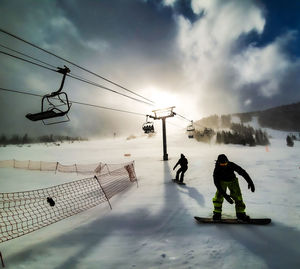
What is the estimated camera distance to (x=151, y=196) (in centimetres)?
805

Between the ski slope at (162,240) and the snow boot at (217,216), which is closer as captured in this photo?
the ski slope at (162,240)

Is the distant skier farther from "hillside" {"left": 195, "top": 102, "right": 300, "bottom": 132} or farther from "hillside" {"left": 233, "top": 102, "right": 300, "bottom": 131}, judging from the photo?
"hillside" {"left": 233, "top": 102, "right": 300, "bottom": 131}

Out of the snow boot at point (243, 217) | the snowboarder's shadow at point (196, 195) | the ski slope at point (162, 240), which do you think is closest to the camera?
the ski slope at point (162, 240)

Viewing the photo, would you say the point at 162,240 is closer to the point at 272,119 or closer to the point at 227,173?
the point at 227,173

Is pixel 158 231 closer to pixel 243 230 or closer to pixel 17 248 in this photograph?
pixel 243 230

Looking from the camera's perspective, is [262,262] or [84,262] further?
[84,262]

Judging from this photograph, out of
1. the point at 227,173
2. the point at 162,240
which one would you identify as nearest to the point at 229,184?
the point at 227,173

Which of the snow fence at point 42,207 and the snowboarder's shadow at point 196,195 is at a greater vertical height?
the snowboarder's shadow at point 196,195

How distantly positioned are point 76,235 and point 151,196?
3963 mm

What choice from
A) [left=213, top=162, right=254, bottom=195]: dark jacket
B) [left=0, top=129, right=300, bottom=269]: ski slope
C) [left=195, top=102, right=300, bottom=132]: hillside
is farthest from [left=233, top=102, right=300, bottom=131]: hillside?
[left=213, top=162, right=254, bottom=195]: dark jacket

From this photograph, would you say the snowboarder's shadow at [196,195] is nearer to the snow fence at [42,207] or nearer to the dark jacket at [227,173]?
the dark jacket at [227,173]

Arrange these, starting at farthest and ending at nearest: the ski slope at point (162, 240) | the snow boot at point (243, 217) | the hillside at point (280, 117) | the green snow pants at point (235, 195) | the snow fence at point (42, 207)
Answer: the hillside at point (280, 117) < the snow fence at point (42, 207) < the green snow pants at point (235, 195) < the snow boot at point (243, 217) < the ski slope at point (162, 240)

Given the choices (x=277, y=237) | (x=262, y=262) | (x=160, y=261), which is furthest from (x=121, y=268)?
(x=277, y=237)

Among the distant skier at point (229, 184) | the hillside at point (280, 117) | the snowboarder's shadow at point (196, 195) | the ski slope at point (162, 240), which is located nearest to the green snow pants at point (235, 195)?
the distant skier at point (229, 184)
